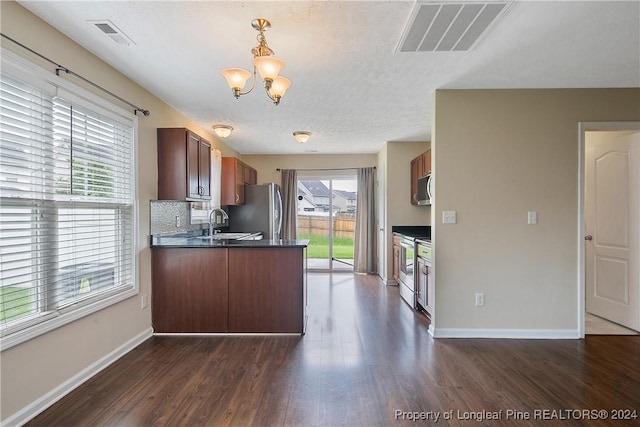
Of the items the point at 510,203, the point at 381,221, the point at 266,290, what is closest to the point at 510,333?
the point at 510,203

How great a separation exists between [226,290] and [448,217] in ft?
7.76

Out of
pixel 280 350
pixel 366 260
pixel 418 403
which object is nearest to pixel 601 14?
pixel 418 403

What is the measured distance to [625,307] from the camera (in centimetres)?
357

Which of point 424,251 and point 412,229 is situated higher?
point 412,229

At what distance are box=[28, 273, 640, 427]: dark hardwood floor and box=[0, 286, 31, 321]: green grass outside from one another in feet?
2.15

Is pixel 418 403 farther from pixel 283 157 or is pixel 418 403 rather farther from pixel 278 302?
pixel 283 157

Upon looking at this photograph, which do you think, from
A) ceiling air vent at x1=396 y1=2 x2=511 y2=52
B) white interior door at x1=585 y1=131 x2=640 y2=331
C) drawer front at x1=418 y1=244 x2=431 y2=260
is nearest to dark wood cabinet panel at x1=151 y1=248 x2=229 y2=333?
drawer front at x1=418 y1=244 x2=431 y2=260

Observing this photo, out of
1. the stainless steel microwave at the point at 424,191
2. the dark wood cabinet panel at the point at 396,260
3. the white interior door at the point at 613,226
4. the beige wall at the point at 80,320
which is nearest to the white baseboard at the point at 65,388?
the beige wall at the point at 80,320

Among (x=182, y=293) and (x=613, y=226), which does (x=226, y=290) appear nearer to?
(x=182, y=293)

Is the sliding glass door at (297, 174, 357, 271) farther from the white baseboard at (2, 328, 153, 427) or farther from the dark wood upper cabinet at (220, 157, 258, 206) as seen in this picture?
the white baseboard at (2, 328, 153, 427)

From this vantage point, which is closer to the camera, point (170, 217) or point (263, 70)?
point (263, 70)

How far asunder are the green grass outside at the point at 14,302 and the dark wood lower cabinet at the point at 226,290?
1378mm

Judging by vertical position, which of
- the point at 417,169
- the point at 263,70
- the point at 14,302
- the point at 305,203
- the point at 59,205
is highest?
the point at 263,70

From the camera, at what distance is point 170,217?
3.82 m
